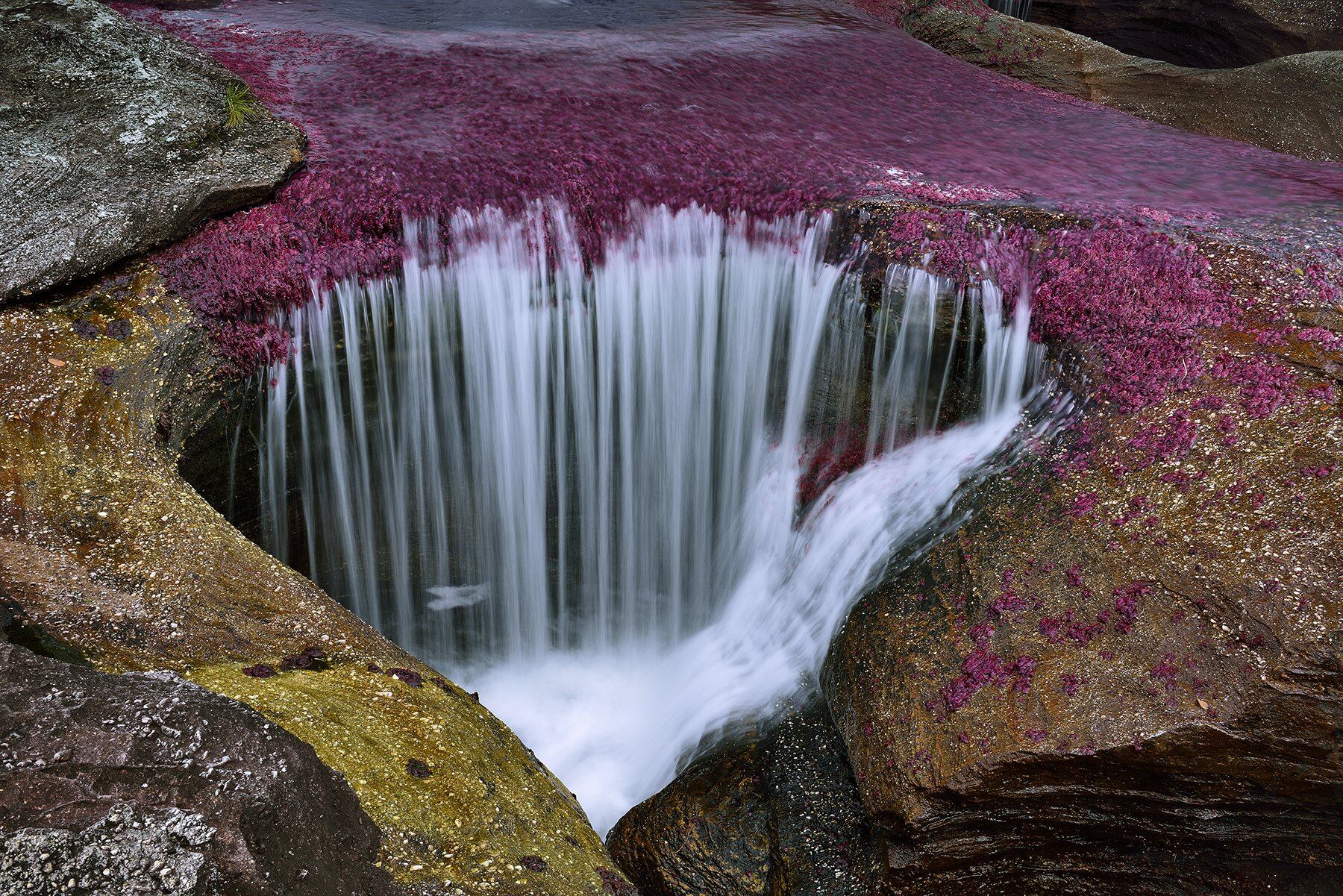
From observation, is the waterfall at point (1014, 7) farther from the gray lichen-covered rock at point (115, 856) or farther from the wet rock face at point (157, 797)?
the gray lichen-covered rock at point (115, 856)

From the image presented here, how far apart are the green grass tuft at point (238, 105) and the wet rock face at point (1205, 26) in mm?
11792

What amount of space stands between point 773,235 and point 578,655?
139 inches

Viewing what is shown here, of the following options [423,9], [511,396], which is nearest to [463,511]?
[511,396]

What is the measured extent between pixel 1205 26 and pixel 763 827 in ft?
44.9

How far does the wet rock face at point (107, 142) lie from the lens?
5410mm

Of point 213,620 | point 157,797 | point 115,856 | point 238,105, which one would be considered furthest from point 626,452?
point 115,856

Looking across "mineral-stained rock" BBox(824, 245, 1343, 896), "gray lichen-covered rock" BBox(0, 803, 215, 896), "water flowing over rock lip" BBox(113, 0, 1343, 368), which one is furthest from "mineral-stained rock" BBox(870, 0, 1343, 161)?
"gray lichen-covered rock" BBox(0, 803, 215, 896)

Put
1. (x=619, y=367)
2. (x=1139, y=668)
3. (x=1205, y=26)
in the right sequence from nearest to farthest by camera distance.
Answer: (x=1139, y=668)
(x=619, y=367)
(x=1205, y=26)

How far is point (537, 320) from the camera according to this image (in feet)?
22.1

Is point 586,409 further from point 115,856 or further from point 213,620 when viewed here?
point 115,856

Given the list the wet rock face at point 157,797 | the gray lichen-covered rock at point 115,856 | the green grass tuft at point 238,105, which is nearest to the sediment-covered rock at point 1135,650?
the wet rock face at point 157,797

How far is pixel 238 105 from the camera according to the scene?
659cm

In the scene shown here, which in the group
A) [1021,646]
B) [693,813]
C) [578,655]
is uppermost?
[1021,646]

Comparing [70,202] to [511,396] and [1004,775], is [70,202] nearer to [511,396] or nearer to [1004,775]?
[511,396]
